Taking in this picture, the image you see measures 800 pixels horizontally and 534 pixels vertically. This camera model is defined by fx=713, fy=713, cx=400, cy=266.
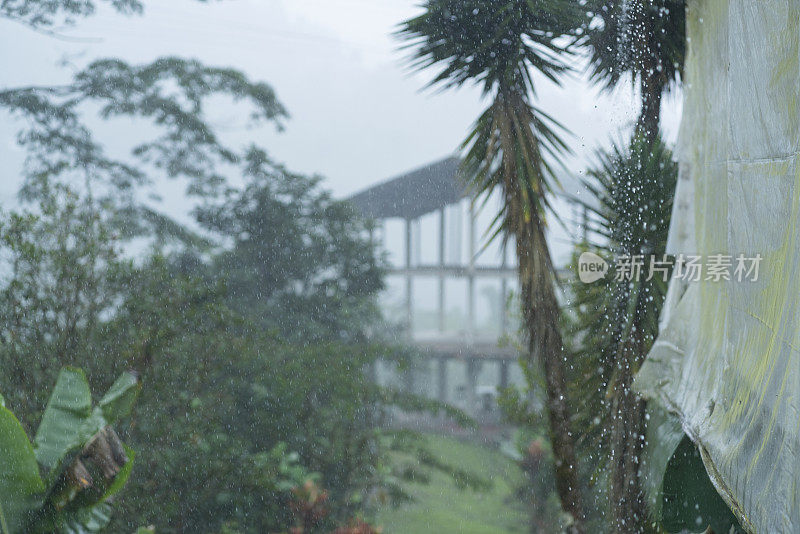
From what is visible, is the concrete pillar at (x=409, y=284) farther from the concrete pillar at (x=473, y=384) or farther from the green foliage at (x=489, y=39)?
the green foliage at (x=489, y=39)

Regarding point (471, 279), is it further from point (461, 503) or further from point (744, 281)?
point (744, 281)


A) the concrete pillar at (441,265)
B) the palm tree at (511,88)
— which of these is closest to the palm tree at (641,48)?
the palm tree at (511,88)

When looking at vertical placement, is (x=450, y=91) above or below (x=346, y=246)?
above

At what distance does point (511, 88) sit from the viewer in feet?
9.27

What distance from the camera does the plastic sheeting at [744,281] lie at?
55.8 inches

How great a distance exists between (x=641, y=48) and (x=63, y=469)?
8.88 ft

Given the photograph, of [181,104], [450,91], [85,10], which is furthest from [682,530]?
[85,10]

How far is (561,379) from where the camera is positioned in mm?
2973

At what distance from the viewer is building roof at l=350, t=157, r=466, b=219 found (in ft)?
9.34

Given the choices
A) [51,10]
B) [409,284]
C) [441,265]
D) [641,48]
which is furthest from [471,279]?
[51,10]

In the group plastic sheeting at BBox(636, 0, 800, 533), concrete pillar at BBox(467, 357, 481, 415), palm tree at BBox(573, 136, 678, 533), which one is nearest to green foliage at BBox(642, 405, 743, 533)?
plastic sheeting at BBox(636, 0, 800, 533)

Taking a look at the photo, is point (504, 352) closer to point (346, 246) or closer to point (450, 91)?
point (346, 246)

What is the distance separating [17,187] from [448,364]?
180cm

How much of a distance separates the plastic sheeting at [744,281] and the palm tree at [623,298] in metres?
0.35
